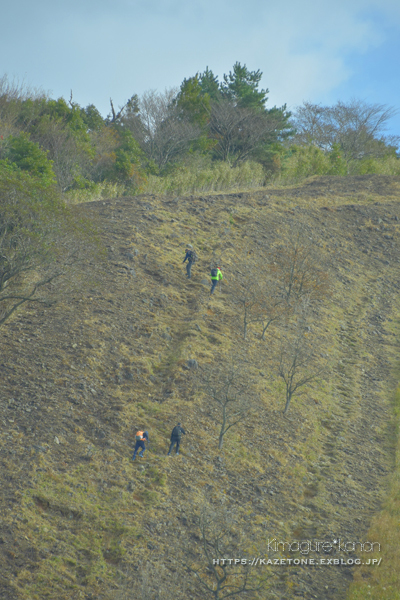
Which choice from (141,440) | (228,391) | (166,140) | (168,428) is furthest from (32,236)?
(166,140)

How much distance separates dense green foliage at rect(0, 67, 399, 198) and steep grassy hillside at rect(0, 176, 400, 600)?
738cm

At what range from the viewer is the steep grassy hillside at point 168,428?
8.87m

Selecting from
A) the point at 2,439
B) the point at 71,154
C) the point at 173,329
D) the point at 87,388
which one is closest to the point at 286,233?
the point at 173,329

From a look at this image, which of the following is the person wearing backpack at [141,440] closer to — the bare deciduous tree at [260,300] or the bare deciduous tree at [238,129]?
the bare deciduous tree at [260,300]

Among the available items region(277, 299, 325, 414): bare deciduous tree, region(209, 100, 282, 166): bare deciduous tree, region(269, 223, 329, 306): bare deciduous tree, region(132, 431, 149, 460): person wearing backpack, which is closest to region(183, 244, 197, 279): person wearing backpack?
region(269, 223, 329, 306): bare deciduous tree

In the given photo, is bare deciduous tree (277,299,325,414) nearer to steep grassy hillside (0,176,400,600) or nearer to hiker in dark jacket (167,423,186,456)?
steep grassy hillside (0,176,400,600)

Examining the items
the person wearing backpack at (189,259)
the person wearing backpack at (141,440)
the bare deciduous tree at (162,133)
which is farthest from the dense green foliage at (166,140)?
the person wearing backpack at (141,440)

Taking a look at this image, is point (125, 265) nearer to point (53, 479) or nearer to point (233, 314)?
point (233, 314)

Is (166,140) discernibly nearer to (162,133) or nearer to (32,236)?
(162,133)

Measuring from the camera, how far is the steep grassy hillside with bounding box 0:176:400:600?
887 cm

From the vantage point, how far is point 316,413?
15.3m

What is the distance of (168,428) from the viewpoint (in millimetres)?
12367

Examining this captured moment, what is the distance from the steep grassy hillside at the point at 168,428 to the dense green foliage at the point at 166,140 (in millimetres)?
7382

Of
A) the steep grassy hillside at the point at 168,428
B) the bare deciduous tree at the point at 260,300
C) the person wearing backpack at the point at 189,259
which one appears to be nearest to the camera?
the steep grassy hillside at the point at 168,428
